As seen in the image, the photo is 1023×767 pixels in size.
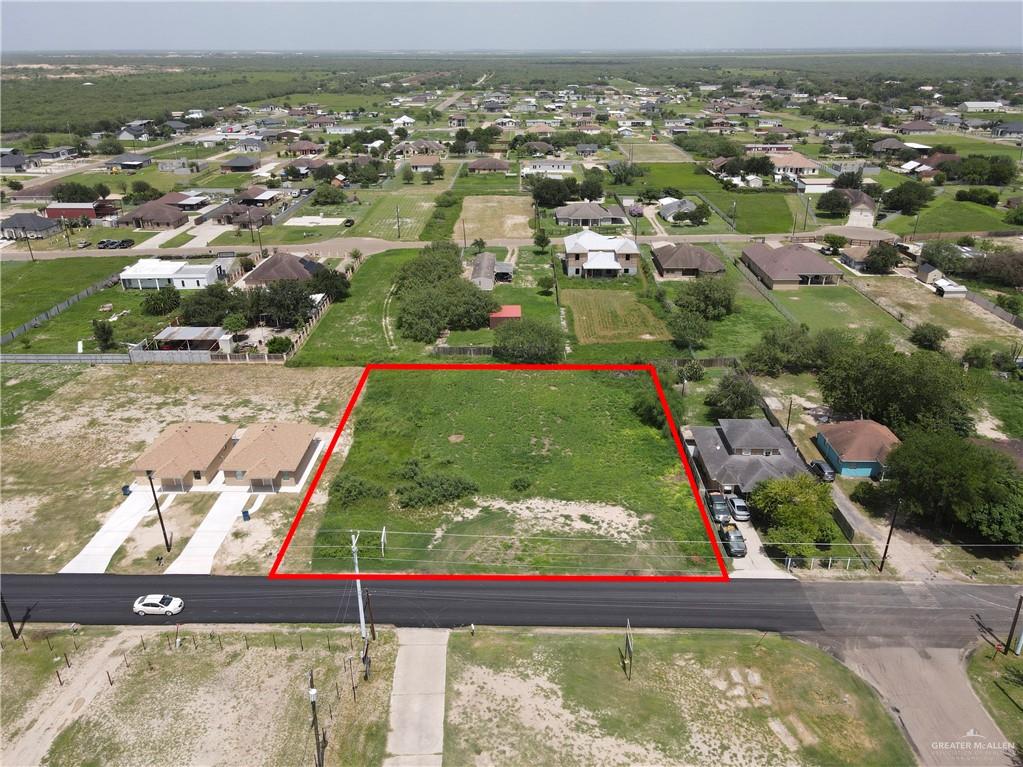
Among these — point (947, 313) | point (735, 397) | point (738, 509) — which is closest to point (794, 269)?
point (947, 313)

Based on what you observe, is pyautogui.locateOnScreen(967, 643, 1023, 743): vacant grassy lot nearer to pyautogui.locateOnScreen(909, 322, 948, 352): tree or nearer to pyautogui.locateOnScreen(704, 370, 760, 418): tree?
pyautogui.locateOnScreen(704, 370, 760, 418): tree

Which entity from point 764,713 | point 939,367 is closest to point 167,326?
point 764,713

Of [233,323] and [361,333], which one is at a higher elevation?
[233,323]

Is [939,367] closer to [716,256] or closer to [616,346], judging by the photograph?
[616,346]

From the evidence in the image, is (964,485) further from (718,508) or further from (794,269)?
(794,269)

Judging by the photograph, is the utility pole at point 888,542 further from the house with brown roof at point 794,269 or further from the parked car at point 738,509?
the house with brown roof at point 794,269

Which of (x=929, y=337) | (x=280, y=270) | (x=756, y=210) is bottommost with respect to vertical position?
(x=929, y=337)

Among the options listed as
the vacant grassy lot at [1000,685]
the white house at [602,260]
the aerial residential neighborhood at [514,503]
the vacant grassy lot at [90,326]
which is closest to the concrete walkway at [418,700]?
the aerial residential neighborhood at [514,503]
